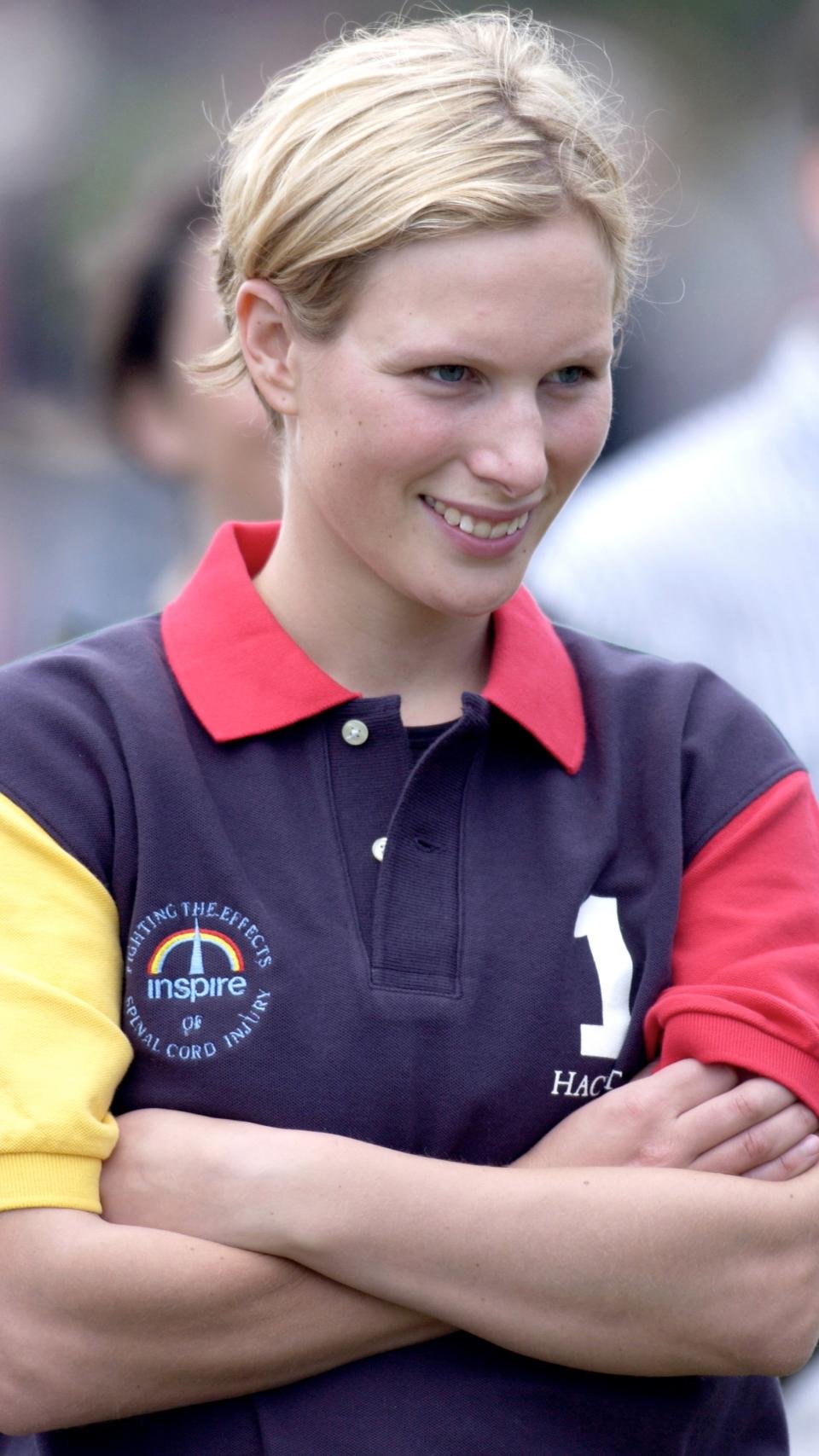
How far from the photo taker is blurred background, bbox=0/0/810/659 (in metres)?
3.32

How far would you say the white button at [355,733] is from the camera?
66.3 inches

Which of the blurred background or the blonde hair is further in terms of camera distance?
the blurred background

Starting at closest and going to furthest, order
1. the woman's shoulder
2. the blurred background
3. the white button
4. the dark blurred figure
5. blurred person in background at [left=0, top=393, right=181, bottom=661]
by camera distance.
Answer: the woman's shoulder
the white button
the dark blurred figure
the blurred background
blurred person in background at [left=0, top=393, right=181, bottom=661]

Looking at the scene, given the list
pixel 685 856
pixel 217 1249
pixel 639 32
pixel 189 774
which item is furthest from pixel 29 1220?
pixel 639 32

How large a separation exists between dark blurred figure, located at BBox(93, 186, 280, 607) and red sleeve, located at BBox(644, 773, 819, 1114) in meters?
1.54

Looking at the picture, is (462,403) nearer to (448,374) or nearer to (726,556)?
(448,374)

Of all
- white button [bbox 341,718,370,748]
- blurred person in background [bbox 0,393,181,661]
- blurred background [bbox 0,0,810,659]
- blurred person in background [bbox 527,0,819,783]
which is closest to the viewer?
white button [bbox 341,718,370,748]

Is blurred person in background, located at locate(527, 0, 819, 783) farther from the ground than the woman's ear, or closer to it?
closer to it

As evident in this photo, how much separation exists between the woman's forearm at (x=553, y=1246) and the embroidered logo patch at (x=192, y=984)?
0.10 meters

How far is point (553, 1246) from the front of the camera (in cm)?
151

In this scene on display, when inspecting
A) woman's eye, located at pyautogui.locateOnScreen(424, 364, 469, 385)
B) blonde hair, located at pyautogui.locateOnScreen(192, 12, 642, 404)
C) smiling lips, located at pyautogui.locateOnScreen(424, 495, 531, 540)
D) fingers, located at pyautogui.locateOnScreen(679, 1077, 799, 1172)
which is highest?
blonde hair, located at pyautogui.locateOnScreen(192, 12, 642, 404)

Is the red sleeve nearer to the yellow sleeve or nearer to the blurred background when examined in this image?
the yellow sleeve

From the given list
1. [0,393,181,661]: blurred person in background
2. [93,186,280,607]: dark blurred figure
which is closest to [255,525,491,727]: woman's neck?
[93,186,280,607]: dark blurred figure

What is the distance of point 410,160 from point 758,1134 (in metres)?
0.92
